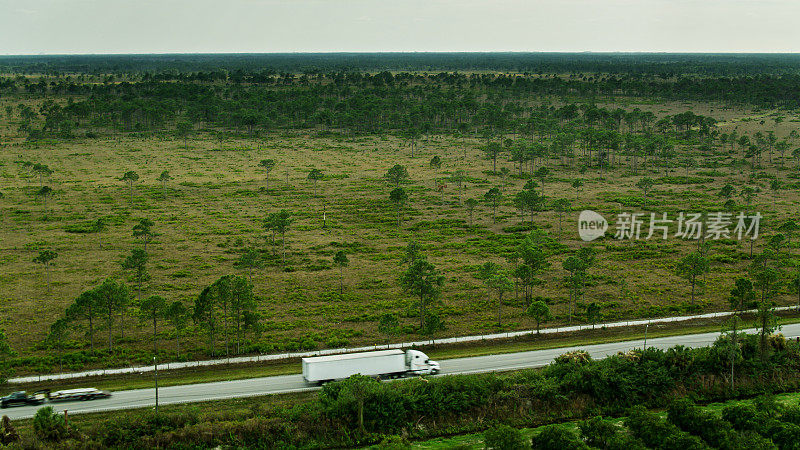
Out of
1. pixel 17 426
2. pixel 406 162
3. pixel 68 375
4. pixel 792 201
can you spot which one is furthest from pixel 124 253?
pixel 792 201

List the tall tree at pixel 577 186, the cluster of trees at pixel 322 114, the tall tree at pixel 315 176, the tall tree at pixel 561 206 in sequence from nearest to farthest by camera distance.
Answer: the tall tree at pixel 561 206, the tall tree at pixel 577 186, the tall tree at pixel 315 176, the cluster of trees at pixel 322 114

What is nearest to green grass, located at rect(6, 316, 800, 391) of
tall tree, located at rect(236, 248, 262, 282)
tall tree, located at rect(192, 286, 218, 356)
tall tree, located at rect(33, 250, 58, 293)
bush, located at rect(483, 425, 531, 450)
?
tall tree, located at rect(192, 286, 218, 356)

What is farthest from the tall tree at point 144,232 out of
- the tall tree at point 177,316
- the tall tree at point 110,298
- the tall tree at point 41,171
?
the tall tree at point 41,171

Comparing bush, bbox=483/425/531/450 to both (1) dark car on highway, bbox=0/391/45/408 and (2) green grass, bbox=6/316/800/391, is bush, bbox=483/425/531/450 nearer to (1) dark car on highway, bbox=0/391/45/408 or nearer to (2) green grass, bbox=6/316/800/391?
(2) green grass, bbox=6/316/800/391

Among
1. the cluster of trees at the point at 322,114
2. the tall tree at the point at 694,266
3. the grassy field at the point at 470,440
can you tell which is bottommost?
the grassy field at the point at 470,440

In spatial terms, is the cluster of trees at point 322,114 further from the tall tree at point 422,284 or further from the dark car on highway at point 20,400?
the dark car on highway at point 20,400

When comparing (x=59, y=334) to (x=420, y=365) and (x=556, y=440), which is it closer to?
(x=420, y=365)

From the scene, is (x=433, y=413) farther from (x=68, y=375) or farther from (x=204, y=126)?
(x=204, y=126)
